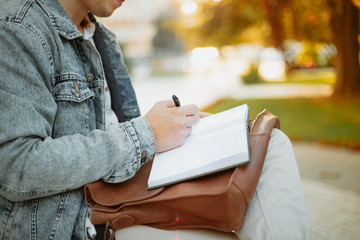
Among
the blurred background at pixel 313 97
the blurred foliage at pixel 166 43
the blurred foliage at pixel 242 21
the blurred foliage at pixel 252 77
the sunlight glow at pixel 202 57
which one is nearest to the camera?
the blurred background at pixel 313 97

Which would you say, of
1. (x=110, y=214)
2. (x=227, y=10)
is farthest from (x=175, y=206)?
(x=227, y=10)

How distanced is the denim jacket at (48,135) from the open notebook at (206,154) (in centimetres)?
8

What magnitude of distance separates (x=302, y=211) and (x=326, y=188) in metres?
2.89

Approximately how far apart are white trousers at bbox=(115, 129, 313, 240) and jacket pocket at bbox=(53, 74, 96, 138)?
1.20 feet

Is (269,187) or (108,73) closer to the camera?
(269,187)

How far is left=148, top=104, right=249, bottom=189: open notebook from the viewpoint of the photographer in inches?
41.3

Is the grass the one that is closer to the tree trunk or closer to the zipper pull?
the tree trunk

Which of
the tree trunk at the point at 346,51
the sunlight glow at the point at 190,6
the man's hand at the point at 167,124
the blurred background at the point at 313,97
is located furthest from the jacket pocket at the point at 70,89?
the sunlight glow at the point at 190,6

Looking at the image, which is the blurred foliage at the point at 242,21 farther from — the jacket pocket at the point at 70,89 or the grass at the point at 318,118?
the jacket pocket at the point at 70,89

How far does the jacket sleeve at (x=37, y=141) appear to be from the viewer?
3.21 ft

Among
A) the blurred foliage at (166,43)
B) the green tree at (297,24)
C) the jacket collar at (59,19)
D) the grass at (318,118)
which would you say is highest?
the jacket collar at (59,19)

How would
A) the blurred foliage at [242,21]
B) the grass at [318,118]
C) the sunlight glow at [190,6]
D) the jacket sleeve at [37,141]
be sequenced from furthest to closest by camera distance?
the sunlight glow at [190,6]
the blurred foliage at [242,21]
the grass at [318,118]
the jacket sleeve at [37,141]

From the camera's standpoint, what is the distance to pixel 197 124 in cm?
150

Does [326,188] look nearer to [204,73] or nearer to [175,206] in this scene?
[175,206]
